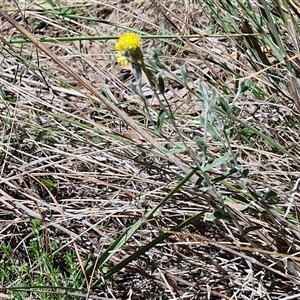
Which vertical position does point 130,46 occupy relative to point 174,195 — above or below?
above

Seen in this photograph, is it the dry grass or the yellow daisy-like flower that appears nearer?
→ the yellow daisy-like flower

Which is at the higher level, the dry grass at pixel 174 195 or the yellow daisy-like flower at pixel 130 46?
the yellow daisy-like flower at pixel 130 46

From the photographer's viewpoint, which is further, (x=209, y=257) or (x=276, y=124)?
(x=276, y=124)

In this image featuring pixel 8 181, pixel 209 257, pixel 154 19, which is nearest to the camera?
pixel 209 257

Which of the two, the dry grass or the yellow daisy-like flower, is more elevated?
the yellow daisy-like flower

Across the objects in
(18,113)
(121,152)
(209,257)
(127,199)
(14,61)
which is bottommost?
(209,257)

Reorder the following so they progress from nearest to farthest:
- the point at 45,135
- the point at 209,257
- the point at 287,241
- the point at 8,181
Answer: the point at 287,241 → the point at 209,257 → the point at 8,181 → the point at 45,135

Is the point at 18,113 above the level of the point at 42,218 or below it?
above

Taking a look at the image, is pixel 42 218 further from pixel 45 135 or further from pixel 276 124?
pixel 276 124

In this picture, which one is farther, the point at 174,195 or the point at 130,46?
the point at 174,195

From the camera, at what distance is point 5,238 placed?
156 centimetres

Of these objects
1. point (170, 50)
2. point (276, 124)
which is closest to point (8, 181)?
point (276, 124)

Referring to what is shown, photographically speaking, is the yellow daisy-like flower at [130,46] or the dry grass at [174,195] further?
the dry grass at [174,195]

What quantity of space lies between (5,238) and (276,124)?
0.73 m
